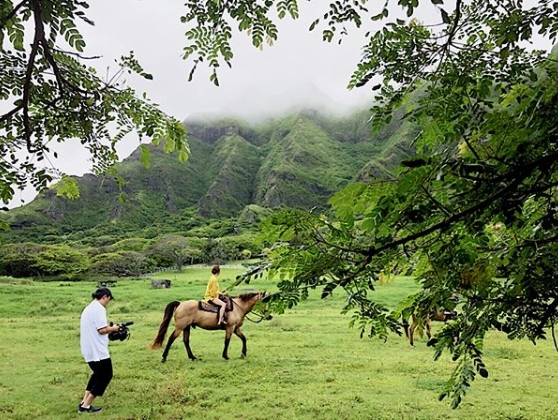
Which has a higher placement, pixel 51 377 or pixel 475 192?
pixel 475 192

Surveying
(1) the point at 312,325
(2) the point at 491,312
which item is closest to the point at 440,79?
(2) the point at 491,312

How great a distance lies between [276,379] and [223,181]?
106m

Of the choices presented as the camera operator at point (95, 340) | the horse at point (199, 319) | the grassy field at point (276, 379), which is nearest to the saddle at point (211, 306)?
the horse at point (199, 319)

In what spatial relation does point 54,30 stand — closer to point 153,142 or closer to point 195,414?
point 153,142

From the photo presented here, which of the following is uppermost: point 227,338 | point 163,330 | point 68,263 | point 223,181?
point 223,181

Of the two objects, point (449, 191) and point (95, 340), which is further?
point (95, 340)

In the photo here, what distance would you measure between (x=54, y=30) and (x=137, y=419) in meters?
5.24

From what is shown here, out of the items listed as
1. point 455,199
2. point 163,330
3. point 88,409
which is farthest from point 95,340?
point 455,199

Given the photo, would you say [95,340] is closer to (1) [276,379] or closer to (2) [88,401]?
(2) [88,401]

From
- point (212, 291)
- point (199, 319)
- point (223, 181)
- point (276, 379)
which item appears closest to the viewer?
point (276, 379)

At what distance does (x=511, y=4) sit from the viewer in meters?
2.31

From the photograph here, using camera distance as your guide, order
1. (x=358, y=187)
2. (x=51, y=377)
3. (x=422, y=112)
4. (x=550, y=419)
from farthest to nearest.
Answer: (x=51, y=377), (x=550, y=419), (x=422, y=112), (x=358, y=187)

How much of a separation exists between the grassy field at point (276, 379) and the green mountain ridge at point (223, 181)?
67071mm

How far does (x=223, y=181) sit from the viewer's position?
113m
